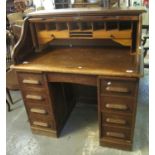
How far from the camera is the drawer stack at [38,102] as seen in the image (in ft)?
5.19

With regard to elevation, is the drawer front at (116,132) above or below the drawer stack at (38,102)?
below

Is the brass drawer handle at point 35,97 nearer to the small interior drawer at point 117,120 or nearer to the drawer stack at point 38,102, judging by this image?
the drawer stack at point 38,102

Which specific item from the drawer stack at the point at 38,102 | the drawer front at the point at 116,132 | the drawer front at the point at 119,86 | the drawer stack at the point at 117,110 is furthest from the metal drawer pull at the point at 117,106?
the drawer stack at the point at 38,102

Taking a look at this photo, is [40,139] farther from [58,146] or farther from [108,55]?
[108,55]

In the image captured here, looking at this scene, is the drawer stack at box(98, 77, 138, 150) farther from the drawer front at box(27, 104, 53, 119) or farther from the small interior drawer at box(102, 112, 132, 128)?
the drawer front at box(27, 104, 53, 119)

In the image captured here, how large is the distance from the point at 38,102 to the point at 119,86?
2.46 feet

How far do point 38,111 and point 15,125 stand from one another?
523 millimetres

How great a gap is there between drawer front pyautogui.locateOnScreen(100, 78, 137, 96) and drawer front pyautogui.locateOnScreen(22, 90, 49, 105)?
1.76 feet

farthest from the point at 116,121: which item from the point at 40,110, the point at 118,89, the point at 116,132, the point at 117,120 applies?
the point at 40,110

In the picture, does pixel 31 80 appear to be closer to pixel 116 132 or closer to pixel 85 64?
pixel 85 64

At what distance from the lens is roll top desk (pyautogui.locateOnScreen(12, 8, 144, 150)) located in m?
1.39

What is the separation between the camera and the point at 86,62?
1503 millimetres

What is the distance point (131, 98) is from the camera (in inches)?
54.3
